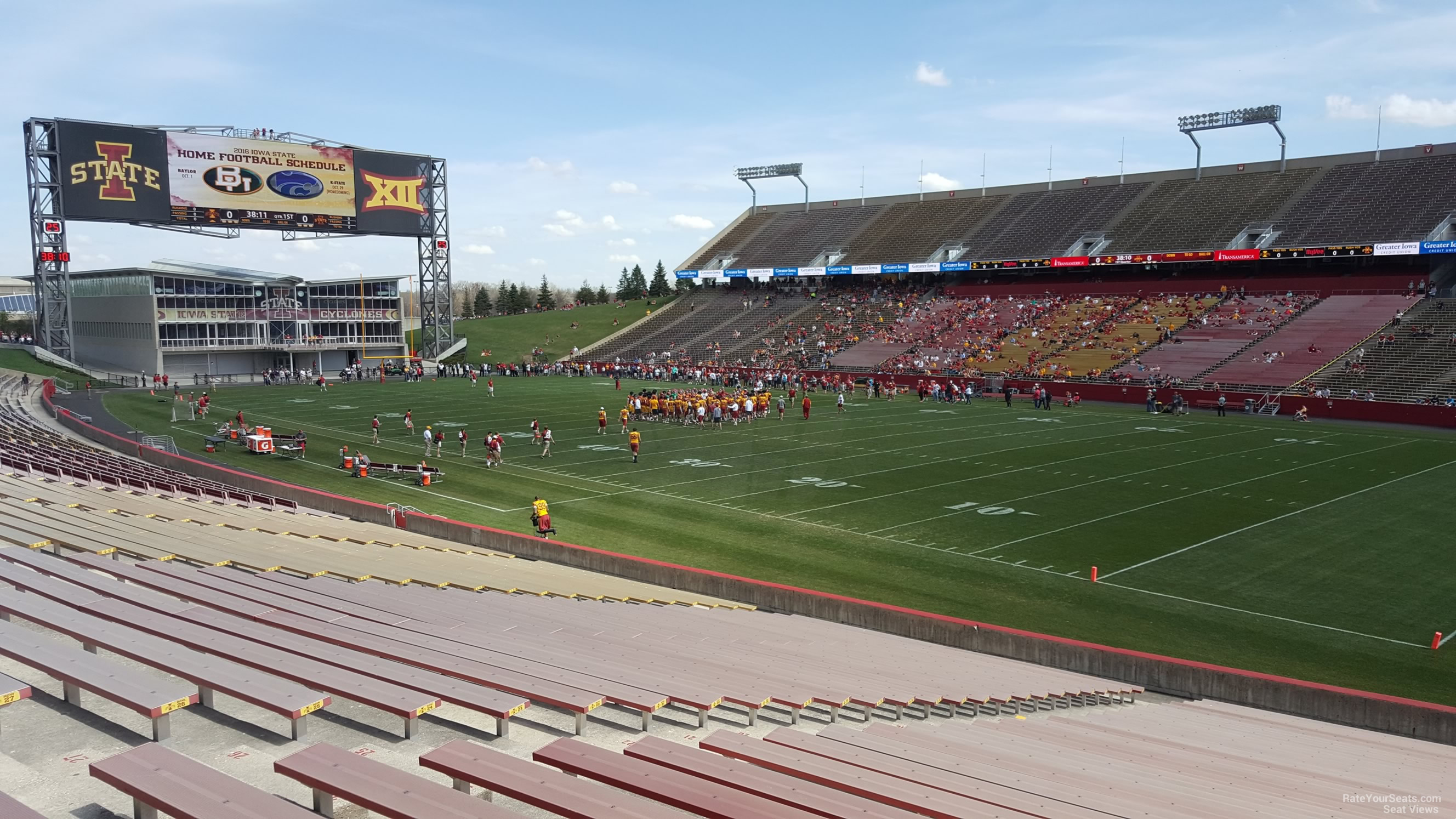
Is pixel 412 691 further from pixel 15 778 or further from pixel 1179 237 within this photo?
pixel 1179 237

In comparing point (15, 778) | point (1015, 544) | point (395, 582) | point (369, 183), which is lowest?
point (1015, 544)

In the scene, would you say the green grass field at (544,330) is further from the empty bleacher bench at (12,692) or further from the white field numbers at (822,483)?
the empty bleacher bench at (12,692)

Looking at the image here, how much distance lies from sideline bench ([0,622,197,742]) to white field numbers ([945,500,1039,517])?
61.2 ft

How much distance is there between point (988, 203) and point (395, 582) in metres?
72.1

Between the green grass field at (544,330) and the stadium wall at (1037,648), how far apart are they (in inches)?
2234

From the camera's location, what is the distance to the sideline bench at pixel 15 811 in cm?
338

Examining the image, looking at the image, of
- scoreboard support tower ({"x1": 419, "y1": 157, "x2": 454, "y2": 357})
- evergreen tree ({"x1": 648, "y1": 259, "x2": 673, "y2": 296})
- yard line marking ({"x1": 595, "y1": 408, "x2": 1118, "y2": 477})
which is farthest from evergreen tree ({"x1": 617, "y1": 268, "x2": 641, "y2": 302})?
yard line marking ({"x1": 595, "y1": 408, "x2": 1118, "y2": 477})

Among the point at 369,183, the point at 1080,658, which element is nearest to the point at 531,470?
the point at 1080,658

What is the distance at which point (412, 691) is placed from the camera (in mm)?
5281

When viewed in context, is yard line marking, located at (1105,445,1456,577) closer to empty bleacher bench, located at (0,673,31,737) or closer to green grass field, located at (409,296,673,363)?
empty bleacher bench, located at (0,673,31,737)

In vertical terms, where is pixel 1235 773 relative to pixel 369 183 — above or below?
below

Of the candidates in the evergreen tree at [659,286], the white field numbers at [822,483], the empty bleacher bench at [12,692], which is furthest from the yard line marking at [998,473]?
the evergreen tree at [659,286]

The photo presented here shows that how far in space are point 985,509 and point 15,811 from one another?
20398mm

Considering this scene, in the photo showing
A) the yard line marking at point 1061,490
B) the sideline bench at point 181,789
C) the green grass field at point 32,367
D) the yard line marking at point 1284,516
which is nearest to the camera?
the sideline bench at point 181,789
